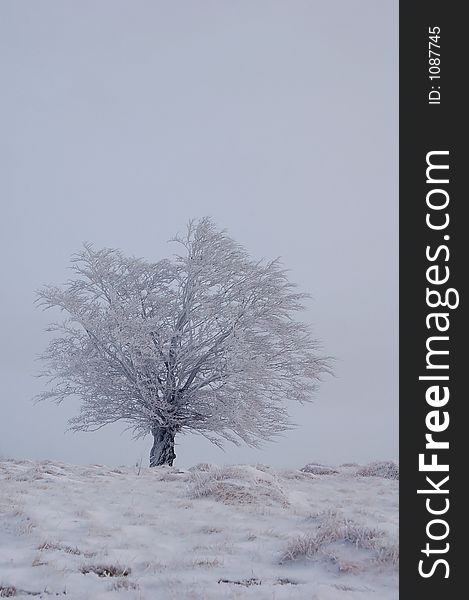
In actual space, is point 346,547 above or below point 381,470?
below

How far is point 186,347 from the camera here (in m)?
19.1

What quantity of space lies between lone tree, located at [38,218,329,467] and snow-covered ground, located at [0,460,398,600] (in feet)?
25.3

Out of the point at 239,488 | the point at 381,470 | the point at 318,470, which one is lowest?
the point at 239,488

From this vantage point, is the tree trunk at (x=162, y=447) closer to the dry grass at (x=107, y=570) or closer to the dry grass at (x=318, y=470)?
the dry grass at (x=318, y=470)

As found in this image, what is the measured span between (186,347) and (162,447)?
3.40m

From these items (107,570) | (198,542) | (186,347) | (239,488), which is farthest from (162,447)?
(107,570)

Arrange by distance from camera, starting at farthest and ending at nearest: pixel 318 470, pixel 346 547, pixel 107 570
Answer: pixel 318 470, pixel 346 547, pixel 107 570

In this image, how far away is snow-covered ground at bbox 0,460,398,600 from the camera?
5367 mm

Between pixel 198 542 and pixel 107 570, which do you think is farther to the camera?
pixel 198 542

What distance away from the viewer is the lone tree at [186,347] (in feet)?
61.8

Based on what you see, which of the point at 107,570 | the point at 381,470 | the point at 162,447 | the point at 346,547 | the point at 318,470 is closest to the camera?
the point at 107,570

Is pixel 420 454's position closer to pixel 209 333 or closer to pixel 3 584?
pixel 3 584

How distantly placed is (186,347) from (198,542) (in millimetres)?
12177

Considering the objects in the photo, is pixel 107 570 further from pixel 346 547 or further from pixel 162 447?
pixel 162 447
